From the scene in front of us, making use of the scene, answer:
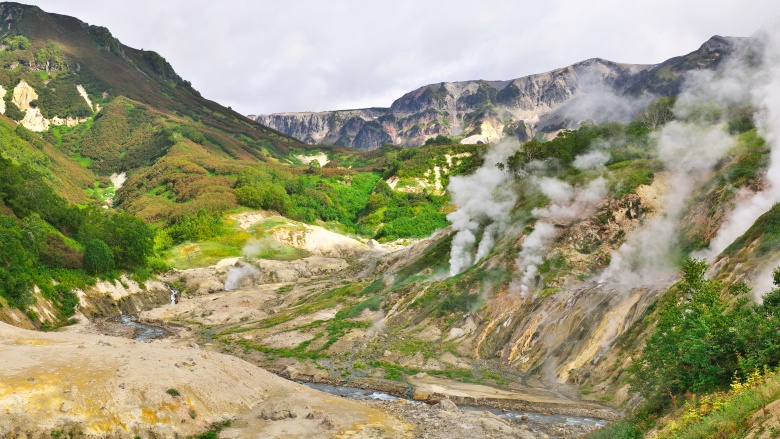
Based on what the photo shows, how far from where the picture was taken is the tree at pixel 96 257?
205ft

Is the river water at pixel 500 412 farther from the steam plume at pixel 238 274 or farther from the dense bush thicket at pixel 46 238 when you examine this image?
the steam plume at pixel 238 274

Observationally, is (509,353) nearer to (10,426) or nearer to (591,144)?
(10,426)

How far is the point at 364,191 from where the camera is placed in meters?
167

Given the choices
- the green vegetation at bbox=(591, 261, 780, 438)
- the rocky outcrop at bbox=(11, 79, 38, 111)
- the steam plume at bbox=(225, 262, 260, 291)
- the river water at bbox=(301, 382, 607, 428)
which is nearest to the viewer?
the green vegetation at bbox=(591, 261, 780, 438)

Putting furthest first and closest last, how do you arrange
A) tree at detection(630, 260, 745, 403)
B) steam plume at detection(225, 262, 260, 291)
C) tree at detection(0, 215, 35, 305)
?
steam plume at detection(225, 262, 260, 291) < tree at detection(0, 215, 35, 305) < tree at detection(630, 260, 745, 403)

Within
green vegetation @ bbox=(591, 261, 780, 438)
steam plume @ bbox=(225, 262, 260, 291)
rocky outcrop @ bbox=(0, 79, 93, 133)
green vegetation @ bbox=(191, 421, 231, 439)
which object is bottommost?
green vegetation @ bbox=(191, 421, 231, 439)

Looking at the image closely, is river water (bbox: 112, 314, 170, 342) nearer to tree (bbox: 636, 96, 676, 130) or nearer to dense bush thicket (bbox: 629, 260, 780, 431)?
dense bush thicket (bbox: 629, 260, 780, 431)

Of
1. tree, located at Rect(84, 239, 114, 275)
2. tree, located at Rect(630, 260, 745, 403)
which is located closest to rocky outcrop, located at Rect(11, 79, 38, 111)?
tree, located at Rect(84, 239, 114, 275)

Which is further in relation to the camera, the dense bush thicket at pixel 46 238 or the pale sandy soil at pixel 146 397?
the dense bush thicket at pixel 46 238

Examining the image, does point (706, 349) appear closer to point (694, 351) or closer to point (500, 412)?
point (694, 351)

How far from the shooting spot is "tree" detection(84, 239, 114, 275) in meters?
62.4

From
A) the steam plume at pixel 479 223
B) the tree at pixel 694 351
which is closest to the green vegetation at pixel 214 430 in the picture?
the tree at pixel 694 351

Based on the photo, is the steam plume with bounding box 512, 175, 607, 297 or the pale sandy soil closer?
the pale sandy soil

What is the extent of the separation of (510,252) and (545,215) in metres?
5.71
